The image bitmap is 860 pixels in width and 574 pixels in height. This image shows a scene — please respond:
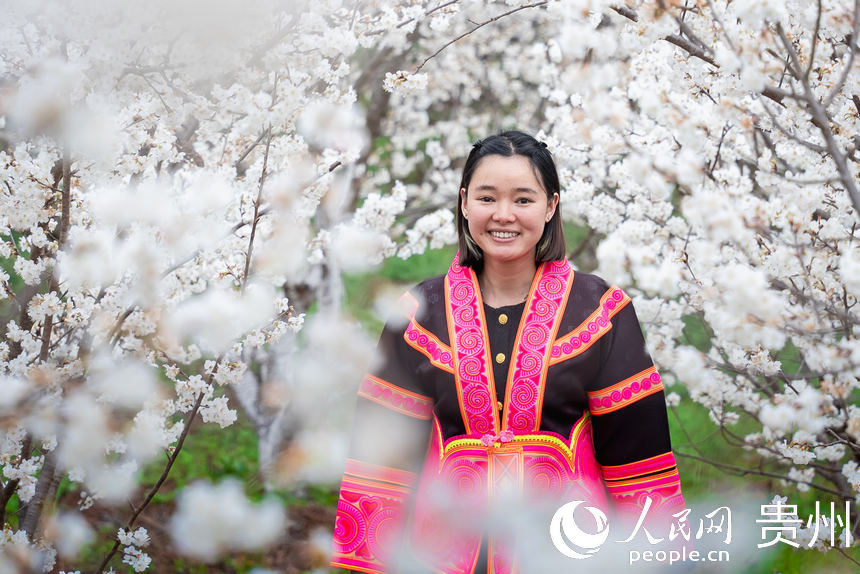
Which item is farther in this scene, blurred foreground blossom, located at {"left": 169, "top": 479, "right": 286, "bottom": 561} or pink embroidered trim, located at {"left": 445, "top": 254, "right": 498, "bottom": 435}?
blurred foreground blossom, located at {"left": 169, "top": 479, "right": 286, "bottom": 561}

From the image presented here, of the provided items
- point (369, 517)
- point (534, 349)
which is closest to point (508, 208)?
point (534, 349)

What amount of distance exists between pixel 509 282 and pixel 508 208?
0.80ft

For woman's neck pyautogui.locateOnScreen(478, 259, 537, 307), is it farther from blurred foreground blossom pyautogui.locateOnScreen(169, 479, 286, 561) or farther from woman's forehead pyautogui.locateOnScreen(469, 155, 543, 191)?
blurred foreground blossom pyautogui.locateOnScreen(169, 479, 286, 561)

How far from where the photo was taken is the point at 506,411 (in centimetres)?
191

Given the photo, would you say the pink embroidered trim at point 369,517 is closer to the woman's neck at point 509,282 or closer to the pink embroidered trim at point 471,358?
the pink embroidered trim at point 471,358

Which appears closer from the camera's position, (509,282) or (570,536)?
(570,536)

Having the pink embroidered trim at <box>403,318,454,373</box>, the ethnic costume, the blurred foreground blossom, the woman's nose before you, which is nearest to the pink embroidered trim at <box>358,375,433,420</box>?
the ethnic costume

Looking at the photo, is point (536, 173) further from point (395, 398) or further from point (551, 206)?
point (395, 398)

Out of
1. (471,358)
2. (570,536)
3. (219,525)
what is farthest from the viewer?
(219,525)

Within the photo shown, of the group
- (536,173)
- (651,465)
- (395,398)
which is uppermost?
(536,173)

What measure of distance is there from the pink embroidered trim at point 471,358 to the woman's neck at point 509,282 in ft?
0.16

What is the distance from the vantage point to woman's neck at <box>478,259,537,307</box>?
205cm

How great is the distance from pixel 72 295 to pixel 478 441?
152 centimetres

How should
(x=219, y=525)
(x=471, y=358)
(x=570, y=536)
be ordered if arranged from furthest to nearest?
(x=219, y=525) → (x=471, y=358) → (x=570, y=536)
